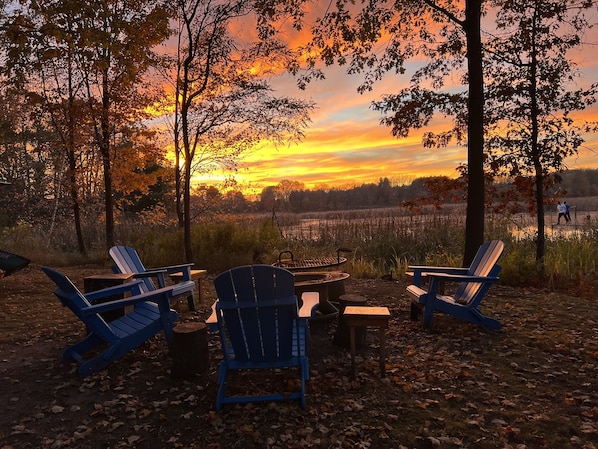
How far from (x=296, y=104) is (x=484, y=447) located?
9.24m

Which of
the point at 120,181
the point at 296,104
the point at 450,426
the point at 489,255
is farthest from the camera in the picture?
the point at 120,181

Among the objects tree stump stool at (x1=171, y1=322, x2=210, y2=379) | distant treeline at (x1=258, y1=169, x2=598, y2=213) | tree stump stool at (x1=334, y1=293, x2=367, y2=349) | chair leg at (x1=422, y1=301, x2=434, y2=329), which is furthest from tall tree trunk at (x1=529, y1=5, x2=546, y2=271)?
distant treeline at (x1=258, y1=169, x2=598, y2=213)

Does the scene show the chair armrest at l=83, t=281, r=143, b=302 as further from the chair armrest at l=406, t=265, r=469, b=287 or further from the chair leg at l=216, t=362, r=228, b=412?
the chair armrest at l=406, t=265, r=469, b=287

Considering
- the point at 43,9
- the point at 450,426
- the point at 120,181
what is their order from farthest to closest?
the point at 120,181
the point at 43,9
the point at 450,426

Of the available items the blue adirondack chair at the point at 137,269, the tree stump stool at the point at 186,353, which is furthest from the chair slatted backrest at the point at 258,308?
the blue adirondack chair at the point at 137,269

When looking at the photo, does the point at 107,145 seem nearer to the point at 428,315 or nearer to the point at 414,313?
the point at 414,313

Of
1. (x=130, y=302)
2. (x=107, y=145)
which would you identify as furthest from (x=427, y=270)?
(x=107, y=145)

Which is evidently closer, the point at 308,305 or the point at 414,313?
the point at 308,305

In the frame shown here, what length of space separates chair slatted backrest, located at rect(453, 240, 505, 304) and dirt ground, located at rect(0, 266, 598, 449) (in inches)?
13.0

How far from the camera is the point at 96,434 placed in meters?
2.74

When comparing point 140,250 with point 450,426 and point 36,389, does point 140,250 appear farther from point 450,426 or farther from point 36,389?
point 450,426

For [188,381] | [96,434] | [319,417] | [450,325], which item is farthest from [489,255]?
[96,434]

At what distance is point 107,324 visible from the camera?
3.73 metres

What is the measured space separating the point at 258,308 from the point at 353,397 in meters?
0.92
